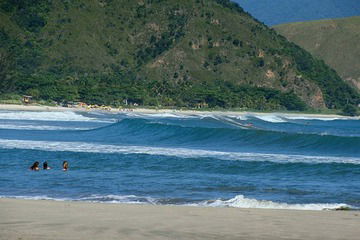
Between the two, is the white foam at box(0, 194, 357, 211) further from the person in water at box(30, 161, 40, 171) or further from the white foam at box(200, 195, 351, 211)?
the person in water at box(30, 161, 40, 171)

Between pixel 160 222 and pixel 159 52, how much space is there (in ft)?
519

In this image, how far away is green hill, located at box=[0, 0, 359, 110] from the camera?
155125mm

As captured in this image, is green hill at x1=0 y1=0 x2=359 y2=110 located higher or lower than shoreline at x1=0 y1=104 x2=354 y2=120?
higher

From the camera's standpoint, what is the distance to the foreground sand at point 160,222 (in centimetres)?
1467

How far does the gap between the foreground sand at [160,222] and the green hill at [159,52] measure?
410 ft

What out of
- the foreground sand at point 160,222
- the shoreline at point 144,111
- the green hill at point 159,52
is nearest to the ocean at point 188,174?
the foreground sand at point 160,222

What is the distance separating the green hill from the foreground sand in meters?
125

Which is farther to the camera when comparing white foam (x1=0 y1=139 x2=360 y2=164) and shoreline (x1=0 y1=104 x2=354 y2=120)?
shoreline (x1=0 y1=104 x2=354 y2=120)

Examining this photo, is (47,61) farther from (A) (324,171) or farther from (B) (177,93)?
(A) (324,171)

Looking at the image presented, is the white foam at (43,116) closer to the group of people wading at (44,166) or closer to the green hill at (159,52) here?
the green hill at (159,52)

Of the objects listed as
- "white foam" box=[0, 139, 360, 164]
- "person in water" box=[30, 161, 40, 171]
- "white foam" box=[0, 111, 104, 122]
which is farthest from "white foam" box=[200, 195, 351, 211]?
"white foam" box=[0, 111, 104, 122]

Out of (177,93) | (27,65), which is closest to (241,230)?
(177,93)

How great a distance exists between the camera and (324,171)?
100ft

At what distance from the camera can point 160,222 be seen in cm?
1625
